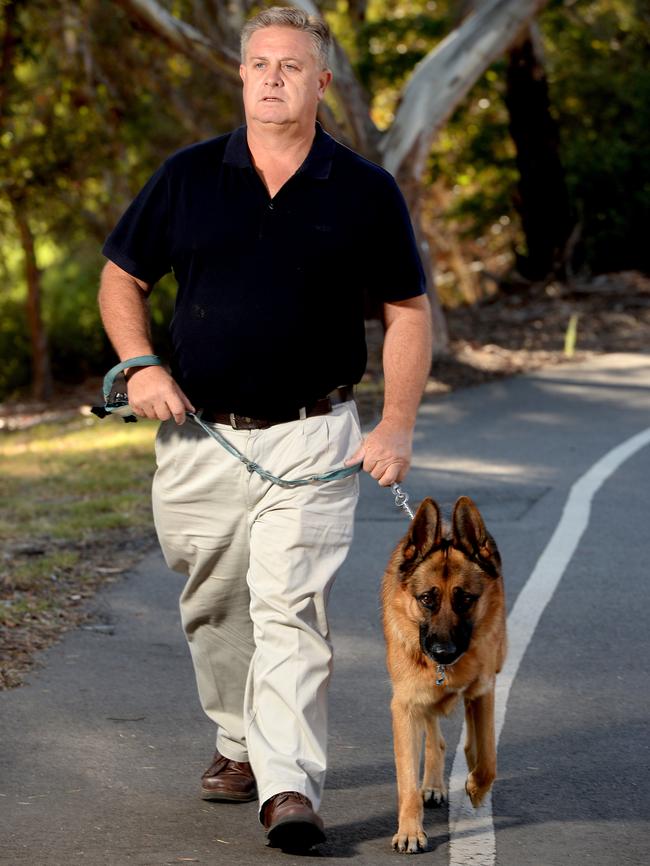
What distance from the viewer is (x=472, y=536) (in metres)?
4.68

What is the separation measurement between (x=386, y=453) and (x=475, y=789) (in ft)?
3.76

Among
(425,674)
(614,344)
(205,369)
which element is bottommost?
(614,344)

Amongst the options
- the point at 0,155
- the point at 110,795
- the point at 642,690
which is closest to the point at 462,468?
the point at 642,690

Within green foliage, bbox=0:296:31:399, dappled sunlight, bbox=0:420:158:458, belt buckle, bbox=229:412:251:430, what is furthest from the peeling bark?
belt buckle, bbox=229:412:251:430

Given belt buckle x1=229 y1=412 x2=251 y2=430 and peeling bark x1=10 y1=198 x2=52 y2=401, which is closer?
belt buckle x1=229 y1=412 x2=251 y2=430

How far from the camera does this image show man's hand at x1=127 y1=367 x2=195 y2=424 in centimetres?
473

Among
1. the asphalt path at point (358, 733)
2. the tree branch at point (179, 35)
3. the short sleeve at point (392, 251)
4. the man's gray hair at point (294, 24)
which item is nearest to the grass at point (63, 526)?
the asphalt path at point (358, 733)

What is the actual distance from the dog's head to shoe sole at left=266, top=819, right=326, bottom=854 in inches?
24.3

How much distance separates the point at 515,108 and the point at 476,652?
69.7 ft

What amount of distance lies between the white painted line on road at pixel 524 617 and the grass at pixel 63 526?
218cm

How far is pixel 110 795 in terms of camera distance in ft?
16.9

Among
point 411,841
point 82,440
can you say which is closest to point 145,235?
point 411,841

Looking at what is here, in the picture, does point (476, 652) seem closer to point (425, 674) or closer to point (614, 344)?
point (425, 674)

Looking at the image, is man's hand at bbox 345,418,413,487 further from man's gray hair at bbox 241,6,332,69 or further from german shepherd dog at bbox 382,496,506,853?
man's gray hair at bbox 241,6,332,69
